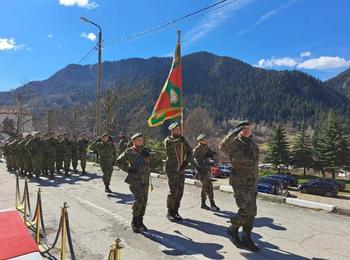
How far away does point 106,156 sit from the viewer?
Result: 12.3m

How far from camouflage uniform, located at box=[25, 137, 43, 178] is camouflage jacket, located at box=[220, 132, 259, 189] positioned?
1166 cm

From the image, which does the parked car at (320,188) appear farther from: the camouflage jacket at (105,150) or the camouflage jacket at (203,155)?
the camouflage jacket at (203,155)

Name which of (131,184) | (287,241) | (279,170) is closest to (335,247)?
Answer: (287,241)

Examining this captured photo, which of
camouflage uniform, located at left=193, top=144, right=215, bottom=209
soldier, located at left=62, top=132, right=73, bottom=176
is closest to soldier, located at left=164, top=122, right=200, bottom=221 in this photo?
camouflage uniform, located at left=193, top=144, right=215, bottom=209

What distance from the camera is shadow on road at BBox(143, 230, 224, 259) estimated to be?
602 centimetres

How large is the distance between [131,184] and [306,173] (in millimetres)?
65170

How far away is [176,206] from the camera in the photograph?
8219 millimetres

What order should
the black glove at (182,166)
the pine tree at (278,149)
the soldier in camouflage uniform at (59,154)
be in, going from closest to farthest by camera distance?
the black glove at (182,166) < the soldier in camouflage uniform at (59,154) < the pine tree at (278,149)

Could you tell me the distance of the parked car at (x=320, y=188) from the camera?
3488cm

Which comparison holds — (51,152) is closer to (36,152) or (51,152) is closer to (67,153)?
(36,152)

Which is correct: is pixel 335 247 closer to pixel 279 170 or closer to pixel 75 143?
pixel 75 143

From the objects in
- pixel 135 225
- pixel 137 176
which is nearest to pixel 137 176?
pixel 137 176

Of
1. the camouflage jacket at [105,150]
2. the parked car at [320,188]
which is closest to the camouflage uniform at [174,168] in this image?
the camouflage jacket at [105,150]

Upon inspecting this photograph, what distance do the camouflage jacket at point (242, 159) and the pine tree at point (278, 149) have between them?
5739 centimetres
